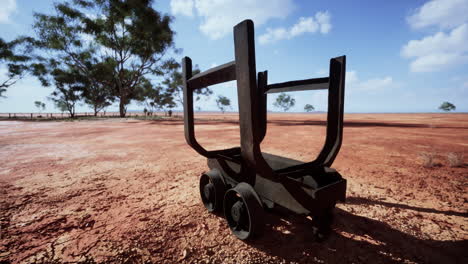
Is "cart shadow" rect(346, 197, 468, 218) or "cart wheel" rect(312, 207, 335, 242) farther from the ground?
"cart wheel" rect(312, 207, 335, 242)

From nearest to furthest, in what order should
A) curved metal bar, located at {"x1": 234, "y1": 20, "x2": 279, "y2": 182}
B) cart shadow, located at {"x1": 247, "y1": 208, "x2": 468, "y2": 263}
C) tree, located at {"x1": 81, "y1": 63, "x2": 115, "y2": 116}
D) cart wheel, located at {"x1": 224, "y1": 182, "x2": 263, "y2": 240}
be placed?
curved metal bar, located at {"x1": 234, "y1": 20, "x2": 279, "y2": 182}
cart shadow, located at {"x1": 247, "y1": 208, "x2": 468, "y2": 263}
cart wheel, located at {"x1": 224, "y1": 182, "x2": 263, "y2": 240}
tree, located at {"x1": 81, "y1": 63, "x2": 115, "y2": 116}

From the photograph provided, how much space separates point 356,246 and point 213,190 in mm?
1870

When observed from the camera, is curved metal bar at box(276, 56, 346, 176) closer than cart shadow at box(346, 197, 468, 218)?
Yes

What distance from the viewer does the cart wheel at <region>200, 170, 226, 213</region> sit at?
2.62m

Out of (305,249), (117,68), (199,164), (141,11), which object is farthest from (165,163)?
(117,68)

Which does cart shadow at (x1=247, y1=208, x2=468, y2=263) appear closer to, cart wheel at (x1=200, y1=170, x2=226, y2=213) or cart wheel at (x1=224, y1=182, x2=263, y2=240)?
cart wheel at (x1=224, y1=182, x2=263, y2=240)

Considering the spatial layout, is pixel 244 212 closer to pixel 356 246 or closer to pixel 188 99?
pixel 356 246

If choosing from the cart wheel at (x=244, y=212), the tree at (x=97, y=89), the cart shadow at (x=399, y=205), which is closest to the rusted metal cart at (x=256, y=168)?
the cart wheel at (x=244, y=212)

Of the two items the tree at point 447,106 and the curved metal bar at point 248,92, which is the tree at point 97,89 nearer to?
the curved metal bar at point 248,92

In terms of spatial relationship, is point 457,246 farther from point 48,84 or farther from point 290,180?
point 48,84

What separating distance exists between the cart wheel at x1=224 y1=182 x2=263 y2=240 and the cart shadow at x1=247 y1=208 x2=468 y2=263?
7.5 inches

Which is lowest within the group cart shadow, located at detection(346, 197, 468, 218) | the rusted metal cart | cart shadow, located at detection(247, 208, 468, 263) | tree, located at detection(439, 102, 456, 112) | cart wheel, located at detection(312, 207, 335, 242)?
cart shadow, located at detection(247, 208, 468, 263)

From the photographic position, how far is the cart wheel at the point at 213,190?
2617 millimetres

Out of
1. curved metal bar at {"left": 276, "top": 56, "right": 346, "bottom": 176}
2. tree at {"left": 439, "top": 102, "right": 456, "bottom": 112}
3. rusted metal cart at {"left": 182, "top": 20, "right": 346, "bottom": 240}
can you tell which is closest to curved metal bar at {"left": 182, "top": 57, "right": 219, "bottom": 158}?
rusted metal cart at {"left": 182, "top": 20, "right": 346, "bottom": 240}
